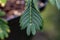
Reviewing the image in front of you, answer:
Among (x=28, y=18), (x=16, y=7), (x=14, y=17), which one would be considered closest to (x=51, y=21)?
(x=16, y=7)

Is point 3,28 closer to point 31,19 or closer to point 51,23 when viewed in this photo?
point 31,19

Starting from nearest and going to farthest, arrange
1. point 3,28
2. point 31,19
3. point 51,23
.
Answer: point 31,19
point 3,28
point 51,23

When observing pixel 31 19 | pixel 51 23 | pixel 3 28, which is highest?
pixel 31 19

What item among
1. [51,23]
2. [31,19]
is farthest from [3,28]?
[51,23]

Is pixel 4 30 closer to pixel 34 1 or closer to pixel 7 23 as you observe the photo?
pixel 7 23

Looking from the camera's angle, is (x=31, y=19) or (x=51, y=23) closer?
(x=31, y=19)

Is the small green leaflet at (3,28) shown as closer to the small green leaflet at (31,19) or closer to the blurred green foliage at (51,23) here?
the small green leaflet at (31,19)

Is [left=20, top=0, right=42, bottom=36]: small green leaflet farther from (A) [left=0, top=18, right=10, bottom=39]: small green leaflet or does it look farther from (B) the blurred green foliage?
(B) the blurred green foliage

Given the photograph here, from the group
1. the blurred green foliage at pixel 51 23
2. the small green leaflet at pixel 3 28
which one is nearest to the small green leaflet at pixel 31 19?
the small green leaflet at pixel 3 28
